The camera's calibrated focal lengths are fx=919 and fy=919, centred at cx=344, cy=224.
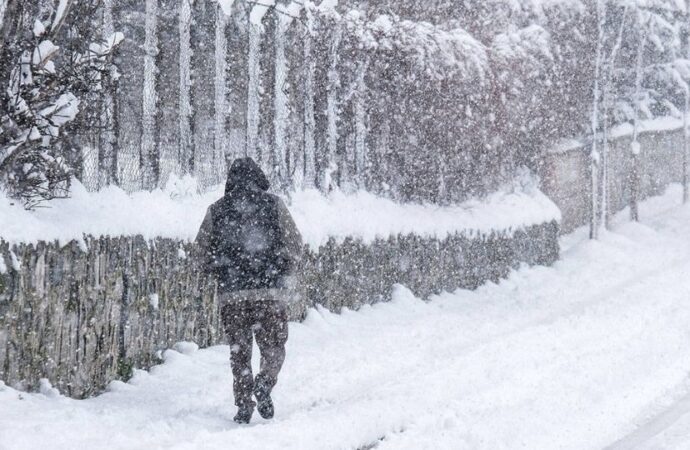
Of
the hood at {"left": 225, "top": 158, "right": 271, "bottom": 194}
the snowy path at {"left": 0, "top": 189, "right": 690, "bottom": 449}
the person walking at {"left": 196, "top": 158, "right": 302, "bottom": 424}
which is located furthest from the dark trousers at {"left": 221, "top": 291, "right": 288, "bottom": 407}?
the hood at {"left": 225, "top": 158, "right": 271, "bottom": 194}

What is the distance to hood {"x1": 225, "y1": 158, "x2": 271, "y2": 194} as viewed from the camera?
6969 mm

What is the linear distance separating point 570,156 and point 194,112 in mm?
17326

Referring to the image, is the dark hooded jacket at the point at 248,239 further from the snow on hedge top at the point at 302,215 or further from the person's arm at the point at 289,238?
the snow on hedge top at the point at 302,215

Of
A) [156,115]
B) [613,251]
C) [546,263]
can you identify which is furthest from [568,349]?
[613,251]

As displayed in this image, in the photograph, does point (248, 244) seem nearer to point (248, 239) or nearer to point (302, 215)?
point (248, 239)

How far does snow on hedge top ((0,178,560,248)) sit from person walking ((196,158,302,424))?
1377 mm

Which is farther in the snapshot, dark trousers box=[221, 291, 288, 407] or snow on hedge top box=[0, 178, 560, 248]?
snow on hedge top box=[0, 178, 560, 248]

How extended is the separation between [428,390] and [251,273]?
6.69 ft

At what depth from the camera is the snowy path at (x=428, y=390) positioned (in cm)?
628

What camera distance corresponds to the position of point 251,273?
6.89 meters

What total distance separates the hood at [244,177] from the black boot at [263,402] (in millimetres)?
1495

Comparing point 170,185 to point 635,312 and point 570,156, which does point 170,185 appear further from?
point 570,156

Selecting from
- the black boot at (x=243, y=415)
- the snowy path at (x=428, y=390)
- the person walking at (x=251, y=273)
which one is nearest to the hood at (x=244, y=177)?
the person walking at (x=251, y=273)

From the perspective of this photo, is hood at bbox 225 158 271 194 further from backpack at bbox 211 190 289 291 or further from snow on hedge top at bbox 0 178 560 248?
snow on hedge top at bbox 0 178 560 248
